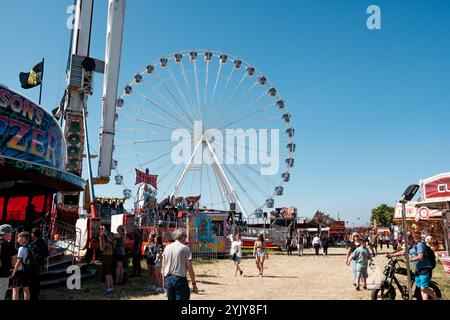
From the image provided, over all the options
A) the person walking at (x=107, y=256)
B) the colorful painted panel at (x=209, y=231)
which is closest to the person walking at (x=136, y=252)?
the person walking at (x=107, y=256)

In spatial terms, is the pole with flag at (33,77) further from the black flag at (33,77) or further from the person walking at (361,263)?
the person walking at (361,263)

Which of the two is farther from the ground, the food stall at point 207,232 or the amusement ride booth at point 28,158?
the amusement ride booth at point 28,158

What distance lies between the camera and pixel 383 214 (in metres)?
92.9

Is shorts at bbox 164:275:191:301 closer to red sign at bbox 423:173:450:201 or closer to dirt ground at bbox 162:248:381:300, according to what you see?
dirt ground at bbox 162:248:381:300

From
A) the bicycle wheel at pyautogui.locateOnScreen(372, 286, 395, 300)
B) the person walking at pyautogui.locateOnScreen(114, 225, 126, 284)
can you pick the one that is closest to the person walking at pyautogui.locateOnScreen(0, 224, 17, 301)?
the person walking at pyautogui.locateOnScreen(114, 225, 126, 284)

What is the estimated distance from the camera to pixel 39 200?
55.7 ft

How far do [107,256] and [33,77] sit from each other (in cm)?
1953

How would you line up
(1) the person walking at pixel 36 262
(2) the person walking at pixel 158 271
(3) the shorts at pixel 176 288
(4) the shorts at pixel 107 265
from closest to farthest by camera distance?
(3) the shorts at pixel 176 288
(1) the person walking at pixel 36 262
(4) the shorts at pixel 107 265
(2) the person walking at pixel 158 271

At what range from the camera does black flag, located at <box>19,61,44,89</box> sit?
25.5m

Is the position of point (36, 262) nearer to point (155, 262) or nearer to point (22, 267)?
point (22, 267)

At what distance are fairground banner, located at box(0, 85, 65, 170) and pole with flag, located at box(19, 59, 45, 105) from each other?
14.2 m

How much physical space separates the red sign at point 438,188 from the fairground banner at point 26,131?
14.5m

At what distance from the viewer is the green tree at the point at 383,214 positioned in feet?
299
